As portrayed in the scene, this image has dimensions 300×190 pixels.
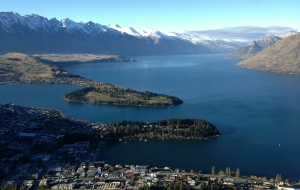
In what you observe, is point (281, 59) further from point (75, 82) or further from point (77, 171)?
point (77, 171)

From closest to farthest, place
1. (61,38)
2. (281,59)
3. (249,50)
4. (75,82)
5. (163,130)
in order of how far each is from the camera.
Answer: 1. (163,130)
2. (75,82)
3. (281,59)
4. (61,38)
5. (249,50)

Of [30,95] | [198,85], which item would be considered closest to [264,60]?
[198,85]

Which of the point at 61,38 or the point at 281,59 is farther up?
the point at 61,38

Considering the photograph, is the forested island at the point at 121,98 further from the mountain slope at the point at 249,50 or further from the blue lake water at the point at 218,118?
the mountain slope at the point at 249,50

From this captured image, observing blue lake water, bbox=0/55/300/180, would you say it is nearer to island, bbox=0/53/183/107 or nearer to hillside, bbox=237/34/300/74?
island, bbox=0/53/183/107

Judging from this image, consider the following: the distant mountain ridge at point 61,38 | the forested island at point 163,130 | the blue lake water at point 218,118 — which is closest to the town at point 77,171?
the blue lake water at point 218,118

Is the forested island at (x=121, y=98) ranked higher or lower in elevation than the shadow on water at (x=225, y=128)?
higher

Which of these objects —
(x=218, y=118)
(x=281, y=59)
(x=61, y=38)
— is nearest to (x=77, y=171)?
(x=218, y=118)
